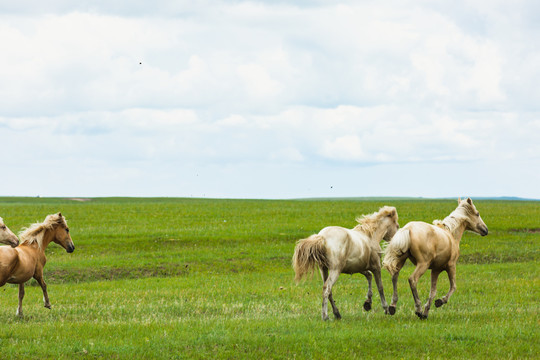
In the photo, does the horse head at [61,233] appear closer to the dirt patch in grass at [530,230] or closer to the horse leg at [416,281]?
the horse leg at [416,281]

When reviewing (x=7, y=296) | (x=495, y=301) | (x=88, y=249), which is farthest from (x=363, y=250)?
(x=88, y=249)

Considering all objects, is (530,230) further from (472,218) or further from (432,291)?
(432,291)

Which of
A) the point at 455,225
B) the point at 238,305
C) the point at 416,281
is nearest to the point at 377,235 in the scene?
the point at 416,281

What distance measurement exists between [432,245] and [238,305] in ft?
18.8

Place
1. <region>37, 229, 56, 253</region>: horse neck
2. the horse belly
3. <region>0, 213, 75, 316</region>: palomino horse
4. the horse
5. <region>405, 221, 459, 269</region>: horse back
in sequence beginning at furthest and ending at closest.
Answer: the horse
<region>37, 229, 56, 253</region>: horse neck
<region>0, 213, 75, 316</region>: palomino horse
the horse belly
<region>405, 221, 459, 269</region>: horse back

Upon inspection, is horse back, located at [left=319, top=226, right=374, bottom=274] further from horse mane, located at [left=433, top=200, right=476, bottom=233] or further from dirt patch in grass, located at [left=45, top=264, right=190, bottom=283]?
dirt patch in grass, located at [left=45, top=264, right=190, bottom=283]

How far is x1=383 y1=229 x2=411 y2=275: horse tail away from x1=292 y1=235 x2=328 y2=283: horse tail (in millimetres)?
1492

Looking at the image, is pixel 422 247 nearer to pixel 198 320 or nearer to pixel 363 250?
pixel 363 250

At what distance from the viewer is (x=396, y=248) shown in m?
13.4

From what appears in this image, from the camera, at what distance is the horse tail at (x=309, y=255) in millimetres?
13078

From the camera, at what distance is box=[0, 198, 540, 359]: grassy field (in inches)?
427

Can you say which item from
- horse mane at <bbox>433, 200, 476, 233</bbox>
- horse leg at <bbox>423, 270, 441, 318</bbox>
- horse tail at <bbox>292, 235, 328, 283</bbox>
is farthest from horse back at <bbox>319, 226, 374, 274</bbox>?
horse mane at <bbox>433, 200, 476, 233</bbox>

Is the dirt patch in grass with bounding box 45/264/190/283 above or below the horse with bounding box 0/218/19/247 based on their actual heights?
below

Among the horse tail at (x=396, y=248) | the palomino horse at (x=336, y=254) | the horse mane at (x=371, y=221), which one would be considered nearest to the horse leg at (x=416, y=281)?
the horse tail at (x=396, y=248)
